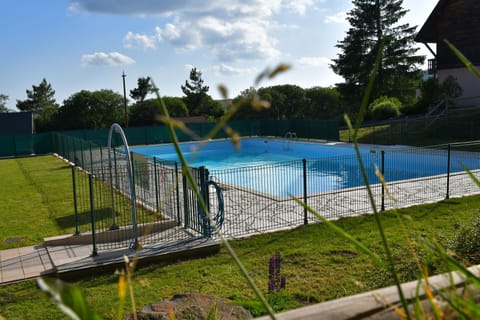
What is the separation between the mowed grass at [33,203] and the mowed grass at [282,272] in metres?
2.77

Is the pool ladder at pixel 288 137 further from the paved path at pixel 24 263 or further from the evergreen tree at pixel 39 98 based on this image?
the evergreen tree at pixel 39 98

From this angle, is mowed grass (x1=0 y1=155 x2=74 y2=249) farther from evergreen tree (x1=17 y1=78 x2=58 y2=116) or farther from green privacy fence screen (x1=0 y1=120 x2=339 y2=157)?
evergreen tree (x1=17 y1=78 x2=58 y2=116)

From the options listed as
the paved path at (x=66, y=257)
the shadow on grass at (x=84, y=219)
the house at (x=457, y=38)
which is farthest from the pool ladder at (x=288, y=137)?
the paved path at (x=66, y=257)

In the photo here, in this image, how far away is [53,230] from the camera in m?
8.99

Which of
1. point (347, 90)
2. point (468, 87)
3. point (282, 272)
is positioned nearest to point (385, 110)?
point (468, 87)

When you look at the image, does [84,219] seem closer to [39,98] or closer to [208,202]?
[208,202]

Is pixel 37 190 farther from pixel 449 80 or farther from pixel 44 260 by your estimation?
pixel 449 80

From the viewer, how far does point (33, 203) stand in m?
12.0

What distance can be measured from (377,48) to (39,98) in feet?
178

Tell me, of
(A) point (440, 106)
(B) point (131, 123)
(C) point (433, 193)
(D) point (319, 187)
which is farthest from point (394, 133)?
(B) point (131, 123)

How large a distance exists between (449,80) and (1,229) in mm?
22718

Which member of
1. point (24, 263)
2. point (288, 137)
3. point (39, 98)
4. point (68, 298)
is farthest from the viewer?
point (39, 98)

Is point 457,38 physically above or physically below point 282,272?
above

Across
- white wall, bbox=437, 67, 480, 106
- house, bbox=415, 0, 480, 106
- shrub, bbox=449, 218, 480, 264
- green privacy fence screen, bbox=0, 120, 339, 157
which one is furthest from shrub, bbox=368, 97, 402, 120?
shrub, bbox=449, 218, 480, 264
